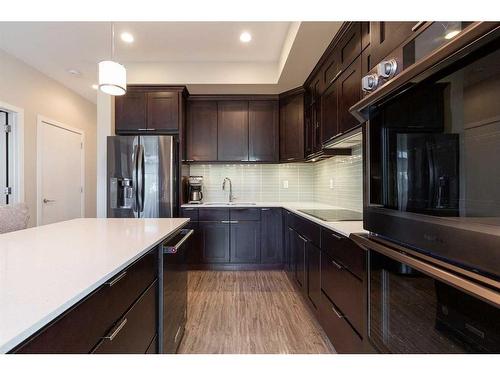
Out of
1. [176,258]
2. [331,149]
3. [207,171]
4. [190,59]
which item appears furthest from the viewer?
[207,171]

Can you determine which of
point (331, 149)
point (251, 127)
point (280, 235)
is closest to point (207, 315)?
point (280, 235)

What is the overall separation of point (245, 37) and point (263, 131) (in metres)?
1.26

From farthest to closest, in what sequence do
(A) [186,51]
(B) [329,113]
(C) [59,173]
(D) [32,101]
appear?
(C) [59,173] → (D) [32,101] → (A) [186,51] → (B) [329,113]

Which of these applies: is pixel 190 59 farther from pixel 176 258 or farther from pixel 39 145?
pixel 176 258

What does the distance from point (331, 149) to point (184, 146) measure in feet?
6.48

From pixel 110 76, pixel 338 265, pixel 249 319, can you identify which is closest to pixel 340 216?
pixel 338 265

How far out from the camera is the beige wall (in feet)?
9.55

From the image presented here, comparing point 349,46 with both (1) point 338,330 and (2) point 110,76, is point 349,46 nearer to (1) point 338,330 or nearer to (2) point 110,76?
(2) point 110,76

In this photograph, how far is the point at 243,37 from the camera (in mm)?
2611

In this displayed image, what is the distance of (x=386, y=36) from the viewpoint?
38.3 inches

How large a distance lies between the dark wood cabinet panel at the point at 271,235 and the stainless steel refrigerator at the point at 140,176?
121 centimetres

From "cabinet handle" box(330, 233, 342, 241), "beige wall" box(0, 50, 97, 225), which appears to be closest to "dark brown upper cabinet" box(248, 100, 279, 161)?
Answer: "cabinet handle" box(330, 233, 342, 241)
